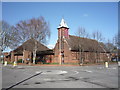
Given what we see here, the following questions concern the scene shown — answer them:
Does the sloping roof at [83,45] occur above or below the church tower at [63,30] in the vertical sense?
below

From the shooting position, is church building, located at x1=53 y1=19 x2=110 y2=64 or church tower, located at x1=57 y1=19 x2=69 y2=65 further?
church tower, located at x1=57 y1=19 x2=69 y2=65

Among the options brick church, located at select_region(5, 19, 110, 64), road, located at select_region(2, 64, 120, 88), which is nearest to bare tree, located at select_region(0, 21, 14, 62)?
brick church, located at select_region(5, 19, 110, 64)

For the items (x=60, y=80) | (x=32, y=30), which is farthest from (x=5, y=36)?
(x=60, y=80)

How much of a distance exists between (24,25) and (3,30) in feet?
29.4

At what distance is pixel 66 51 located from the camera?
153 ft

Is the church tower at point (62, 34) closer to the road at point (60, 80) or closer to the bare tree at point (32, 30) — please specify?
the bare tree at point (32, 30)

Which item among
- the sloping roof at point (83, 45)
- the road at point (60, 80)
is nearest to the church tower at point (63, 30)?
the sloping roof at point (83, 45)

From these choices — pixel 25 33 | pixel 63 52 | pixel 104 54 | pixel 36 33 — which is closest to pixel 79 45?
pixel 63 52

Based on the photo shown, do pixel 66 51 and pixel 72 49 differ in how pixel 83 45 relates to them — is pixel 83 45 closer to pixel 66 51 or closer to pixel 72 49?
pixel 72 49

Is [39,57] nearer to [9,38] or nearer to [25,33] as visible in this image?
[9,38]

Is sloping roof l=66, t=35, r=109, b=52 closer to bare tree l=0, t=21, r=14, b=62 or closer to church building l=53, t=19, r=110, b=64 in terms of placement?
church building l=53, t=19, r=110, b=64

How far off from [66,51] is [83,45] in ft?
18.7

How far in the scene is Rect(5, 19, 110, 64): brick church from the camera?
1779 inches

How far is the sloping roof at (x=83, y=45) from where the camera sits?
43.8 meters
